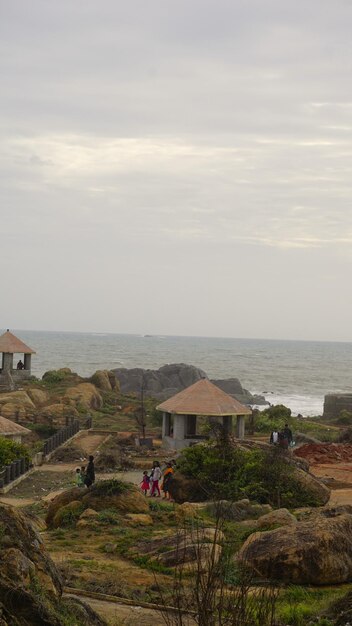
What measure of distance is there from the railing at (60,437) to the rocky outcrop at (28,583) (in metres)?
22.2

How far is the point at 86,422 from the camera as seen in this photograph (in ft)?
135

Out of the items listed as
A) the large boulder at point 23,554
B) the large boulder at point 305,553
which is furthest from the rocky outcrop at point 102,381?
the large boulder at point 23,554

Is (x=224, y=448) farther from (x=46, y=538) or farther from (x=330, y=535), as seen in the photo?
(x=330, y=535)

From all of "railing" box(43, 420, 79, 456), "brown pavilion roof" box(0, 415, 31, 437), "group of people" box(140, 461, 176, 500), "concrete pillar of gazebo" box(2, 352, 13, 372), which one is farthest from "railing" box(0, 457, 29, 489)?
"concrete pillar of gazebo" box(2, 352, 13, 372)

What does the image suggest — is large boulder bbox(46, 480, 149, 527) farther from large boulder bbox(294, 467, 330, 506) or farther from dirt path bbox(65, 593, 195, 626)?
dirt path bbox(65, 593, 195, 626)

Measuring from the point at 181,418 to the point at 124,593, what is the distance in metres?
21.9

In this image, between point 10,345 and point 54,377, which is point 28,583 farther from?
point 54,377

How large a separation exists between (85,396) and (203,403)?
17.3 meters

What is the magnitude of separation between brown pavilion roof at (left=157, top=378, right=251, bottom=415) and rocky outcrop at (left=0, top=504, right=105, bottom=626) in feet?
77.1

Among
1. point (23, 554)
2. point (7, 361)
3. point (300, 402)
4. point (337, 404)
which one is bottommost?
point (300, 402)

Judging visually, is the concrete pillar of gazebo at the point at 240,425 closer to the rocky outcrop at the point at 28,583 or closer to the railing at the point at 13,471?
the railing at the point at 13,471

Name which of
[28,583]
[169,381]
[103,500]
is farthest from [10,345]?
[28,583]

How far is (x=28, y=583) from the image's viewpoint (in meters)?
8.55

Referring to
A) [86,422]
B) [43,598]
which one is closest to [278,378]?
[86,422]
